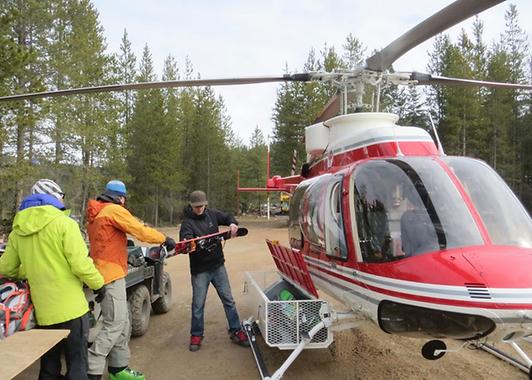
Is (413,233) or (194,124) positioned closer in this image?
(413,233)

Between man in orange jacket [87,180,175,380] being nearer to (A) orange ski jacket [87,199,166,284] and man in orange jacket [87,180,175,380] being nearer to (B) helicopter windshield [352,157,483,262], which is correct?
(A) orange ski jacket [87,199,166,284]

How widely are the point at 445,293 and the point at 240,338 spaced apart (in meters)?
3.32

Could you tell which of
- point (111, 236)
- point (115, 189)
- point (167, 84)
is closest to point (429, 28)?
point (167, 84)

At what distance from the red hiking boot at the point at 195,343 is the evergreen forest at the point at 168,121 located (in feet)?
29.3

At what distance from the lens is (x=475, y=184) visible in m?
3.43

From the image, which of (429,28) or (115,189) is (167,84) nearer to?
(115,189)

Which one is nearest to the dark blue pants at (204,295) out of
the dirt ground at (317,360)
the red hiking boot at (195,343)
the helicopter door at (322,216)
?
the red hiking boot at (195,343)

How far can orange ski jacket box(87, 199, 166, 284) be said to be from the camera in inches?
163

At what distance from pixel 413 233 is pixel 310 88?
89.6 ft

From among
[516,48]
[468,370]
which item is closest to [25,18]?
[468,370]

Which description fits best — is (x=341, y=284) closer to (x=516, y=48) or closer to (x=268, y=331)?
(x=268, y=331)

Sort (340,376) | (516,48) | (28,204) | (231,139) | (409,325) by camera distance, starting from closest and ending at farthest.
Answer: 1. (409,325)
2. (28,204)
3. (340,376)
4. (516,48)
5. (231,139)

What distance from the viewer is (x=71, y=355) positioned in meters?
3.40

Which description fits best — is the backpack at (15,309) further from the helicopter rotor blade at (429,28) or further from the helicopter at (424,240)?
the helicopter rotor blade at (429,28)
